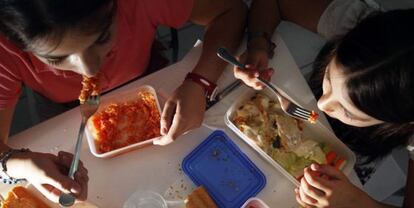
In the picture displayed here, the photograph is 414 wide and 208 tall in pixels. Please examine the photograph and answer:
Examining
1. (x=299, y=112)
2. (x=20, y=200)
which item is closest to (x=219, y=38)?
(x=299, y=112)

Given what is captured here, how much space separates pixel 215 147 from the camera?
119 centimetres

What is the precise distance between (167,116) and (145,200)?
22cm

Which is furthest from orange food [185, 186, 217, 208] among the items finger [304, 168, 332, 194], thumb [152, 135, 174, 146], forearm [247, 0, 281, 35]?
forearm [247, 0, 281, 35]

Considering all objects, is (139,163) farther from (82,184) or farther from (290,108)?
(290,108)

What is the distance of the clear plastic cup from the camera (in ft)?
3.63

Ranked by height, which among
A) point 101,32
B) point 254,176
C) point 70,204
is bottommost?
point 254,176

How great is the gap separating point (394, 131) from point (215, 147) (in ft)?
1.61

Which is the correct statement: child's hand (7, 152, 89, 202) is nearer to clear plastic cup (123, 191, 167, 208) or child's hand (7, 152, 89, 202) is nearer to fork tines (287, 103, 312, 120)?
clear plastic cup (123, 191, 167, 208)

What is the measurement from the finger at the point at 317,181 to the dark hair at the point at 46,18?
614 mm

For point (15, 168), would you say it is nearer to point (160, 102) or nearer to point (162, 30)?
point (160, 102)

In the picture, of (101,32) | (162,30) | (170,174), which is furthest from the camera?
(162,30)

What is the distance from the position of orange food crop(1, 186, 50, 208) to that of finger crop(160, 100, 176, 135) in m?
0.36

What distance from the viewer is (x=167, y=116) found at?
1.13 meters

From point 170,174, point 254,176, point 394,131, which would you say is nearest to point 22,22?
point 170,174
